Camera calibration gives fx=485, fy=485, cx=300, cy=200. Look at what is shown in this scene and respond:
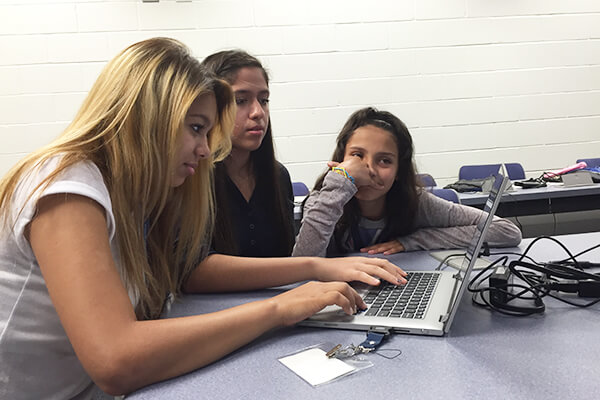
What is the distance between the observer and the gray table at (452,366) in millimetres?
597

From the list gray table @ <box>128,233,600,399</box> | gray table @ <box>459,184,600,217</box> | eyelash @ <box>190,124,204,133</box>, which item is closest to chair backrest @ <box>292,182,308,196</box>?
gray table @ <box>459,184,600,217</box>

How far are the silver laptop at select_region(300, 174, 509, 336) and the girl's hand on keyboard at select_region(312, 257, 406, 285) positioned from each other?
0.07 ft

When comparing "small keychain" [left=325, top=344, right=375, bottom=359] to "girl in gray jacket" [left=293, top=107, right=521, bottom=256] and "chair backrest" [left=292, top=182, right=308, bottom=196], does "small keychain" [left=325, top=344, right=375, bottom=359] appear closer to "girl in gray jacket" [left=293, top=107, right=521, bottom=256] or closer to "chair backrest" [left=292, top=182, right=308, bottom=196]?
"girl in gray jacket" [left=293, top=107, right=521, bottom=256]

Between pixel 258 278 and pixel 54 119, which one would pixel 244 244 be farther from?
pixel 54 119

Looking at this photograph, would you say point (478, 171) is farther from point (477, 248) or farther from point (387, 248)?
point (477, 248)

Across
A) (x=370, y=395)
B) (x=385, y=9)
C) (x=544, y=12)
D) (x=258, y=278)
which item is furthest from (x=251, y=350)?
(x=544, y=12)

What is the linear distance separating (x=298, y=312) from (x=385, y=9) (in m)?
3.57

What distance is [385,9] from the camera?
386cm

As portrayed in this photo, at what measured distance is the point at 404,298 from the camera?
2.99ft

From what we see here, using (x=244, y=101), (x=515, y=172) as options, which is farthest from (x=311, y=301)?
(x=515, y=172)

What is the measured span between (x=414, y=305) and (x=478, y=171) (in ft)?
9.68

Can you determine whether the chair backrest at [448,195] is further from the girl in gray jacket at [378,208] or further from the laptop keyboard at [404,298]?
the laptop keyboard at [404,298]

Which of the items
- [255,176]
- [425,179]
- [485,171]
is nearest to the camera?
[255,176]

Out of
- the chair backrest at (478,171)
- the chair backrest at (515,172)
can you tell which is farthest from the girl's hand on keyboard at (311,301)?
the chair backrest at (515,172)
